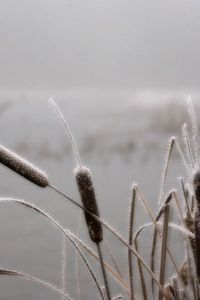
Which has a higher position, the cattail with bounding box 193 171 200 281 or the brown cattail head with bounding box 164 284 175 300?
the cattail with bounding box 193 171 200 281

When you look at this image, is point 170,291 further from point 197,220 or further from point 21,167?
point 21,167

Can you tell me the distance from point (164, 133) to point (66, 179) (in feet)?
5.76

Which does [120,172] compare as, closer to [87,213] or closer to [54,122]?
[54,122]

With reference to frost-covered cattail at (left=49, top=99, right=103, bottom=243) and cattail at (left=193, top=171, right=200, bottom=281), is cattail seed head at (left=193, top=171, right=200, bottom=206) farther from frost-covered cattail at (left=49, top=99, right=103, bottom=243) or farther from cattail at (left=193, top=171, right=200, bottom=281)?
frost-covered cattail at (left=49, top=99, right=103, bottom=243)

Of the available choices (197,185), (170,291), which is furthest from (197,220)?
(170,291)

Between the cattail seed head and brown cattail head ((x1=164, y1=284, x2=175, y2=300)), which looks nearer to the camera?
the cattail seed head

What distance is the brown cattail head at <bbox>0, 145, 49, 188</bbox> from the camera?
0.67m

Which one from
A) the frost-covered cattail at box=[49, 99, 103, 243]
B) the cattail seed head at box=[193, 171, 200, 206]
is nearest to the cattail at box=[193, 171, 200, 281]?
the cattail seed head at box=[193, 171, 200, 206]

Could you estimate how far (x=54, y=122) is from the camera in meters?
6.45

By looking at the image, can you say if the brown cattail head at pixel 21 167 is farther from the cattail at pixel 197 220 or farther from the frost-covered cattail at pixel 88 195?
the cattail at pixel 197 220

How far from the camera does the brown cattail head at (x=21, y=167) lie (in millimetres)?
670

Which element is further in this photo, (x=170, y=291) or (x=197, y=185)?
(x=170, y=291)

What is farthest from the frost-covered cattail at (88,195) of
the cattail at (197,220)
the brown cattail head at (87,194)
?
the cattail at (197,220)

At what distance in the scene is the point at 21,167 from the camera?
0.68 m
